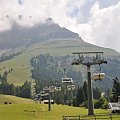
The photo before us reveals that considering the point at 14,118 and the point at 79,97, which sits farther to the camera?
the point at 79,97

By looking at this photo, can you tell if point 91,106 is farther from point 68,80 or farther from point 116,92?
point 116,92

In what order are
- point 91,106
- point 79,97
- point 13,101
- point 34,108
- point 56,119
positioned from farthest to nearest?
point 13,101, point 79,97, point 34,108, point 91,106, point 56,119

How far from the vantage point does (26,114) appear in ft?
264

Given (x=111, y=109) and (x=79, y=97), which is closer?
(x=111, y=109)

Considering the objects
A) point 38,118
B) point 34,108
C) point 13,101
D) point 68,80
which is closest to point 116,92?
point 34,108

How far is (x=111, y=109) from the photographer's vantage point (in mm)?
79000

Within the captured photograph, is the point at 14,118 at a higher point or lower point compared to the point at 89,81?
lower

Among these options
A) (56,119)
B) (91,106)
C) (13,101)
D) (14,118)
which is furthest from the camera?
(13,101)

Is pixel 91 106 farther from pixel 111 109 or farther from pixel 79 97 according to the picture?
pixel 79 97

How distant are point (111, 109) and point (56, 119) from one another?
57.5 feet

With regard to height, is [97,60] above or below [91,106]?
above

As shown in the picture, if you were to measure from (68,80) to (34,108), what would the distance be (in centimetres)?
1787

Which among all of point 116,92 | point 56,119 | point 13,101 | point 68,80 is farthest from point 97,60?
point 13,101

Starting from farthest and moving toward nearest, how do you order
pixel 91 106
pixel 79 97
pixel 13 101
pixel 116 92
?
pixel 13 101
pixel 79 97
pixel 116 92
pixel 91 106
